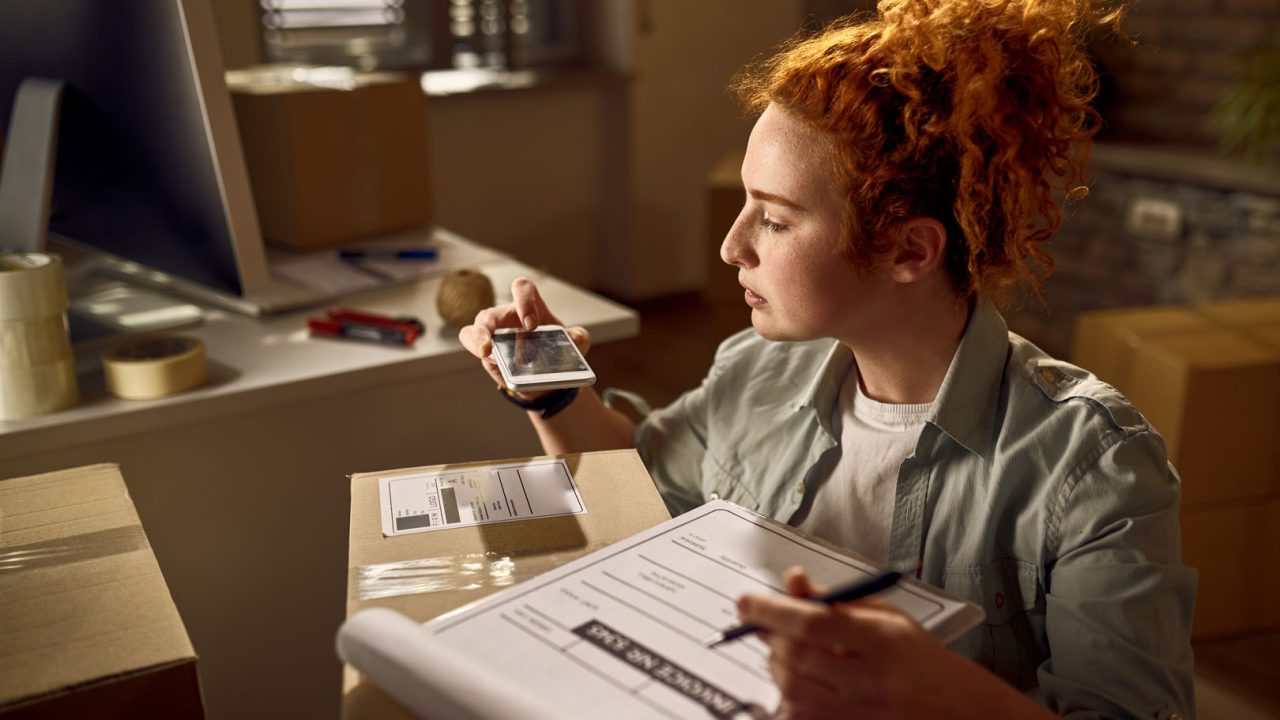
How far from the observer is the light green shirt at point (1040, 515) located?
2.42 feet

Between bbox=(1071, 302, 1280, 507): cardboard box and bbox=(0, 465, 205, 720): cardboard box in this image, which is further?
bbox=(1071, 302, 1280, 507): cardboard box

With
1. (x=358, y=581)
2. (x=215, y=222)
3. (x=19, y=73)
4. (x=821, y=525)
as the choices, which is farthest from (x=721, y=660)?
(x=19, y=73)

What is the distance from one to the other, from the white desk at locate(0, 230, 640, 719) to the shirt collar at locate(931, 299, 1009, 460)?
0.60 metres

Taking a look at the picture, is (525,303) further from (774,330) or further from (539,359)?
(774,330)

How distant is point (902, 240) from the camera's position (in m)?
0.86

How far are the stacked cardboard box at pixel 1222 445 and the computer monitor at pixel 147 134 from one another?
4.92 feet

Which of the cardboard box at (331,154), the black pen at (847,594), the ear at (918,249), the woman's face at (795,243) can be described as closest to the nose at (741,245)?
the woman's face at (795,243)

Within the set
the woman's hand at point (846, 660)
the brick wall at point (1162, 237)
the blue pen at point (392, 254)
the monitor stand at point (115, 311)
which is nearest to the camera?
the woman's hand at point (846, 660)

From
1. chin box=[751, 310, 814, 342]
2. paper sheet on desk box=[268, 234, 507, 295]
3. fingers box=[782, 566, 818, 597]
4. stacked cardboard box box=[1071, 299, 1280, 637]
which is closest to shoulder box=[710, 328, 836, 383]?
chin box=[751, 310, 814, 342]

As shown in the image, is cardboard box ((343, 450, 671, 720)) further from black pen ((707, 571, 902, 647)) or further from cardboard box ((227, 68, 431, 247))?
cardboard box ((227, 68, 431, 247))

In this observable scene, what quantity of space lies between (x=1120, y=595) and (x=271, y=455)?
0.91 metres

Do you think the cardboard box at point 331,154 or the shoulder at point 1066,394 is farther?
the cardboard box at point 331,154

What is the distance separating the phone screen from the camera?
34.9 inches

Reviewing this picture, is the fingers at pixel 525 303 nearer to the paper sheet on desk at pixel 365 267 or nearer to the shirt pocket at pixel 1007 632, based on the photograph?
the shirt pocket at pixel 1007 632
